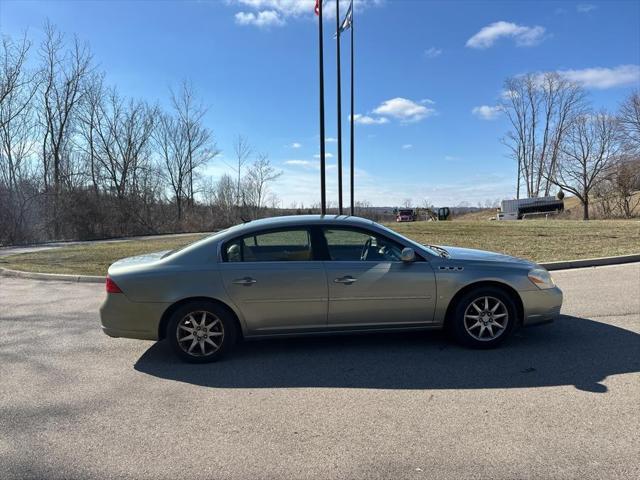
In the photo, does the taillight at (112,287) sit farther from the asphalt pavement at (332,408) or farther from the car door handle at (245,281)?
the car door handle at (245,281)

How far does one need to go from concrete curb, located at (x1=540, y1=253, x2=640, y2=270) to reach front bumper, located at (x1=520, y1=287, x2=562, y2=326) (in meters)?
5.70

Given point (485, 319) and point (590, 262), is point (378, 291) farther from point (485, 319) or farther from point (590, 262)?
point (590, 262)

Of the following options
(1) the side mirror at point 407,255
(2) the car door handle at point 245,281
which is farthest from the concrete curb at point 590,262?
(2) the car door handle at point 245,281

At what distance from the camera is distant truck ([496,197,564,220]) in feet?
171

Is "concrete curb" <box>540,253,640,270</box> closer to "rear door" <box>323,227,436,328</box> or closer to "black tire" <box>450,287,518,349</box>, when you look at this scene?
"black tire" <box>450,287,518,349</box>

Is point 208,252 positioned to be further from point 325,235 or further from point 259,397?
point 259,397

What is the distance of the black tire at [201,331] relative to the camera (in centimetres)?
482

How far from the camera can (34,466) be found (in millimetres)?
2988

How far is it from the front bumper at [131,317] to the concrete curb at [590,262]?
8.68 metres

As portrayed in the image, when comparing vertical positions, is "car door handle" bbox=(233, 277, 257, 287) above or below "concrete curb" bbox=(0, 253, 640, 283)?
above

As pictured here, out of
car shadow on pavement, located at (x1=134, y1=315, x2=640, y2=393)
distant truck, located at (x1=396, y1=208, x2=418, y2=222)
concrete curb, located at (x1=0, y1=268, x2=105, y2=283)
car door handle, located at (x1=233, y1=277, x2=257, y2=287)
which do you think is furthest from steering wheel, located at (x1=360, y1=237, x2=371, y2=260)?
distant truck, located at (x1=396, y1=208, x2=418, y2=222)

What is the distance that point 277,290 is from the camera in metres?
4.84

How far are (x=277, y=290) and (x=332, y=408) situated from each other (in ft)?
4.84

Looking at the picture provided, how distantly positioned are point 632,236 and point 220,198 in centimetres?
4242
